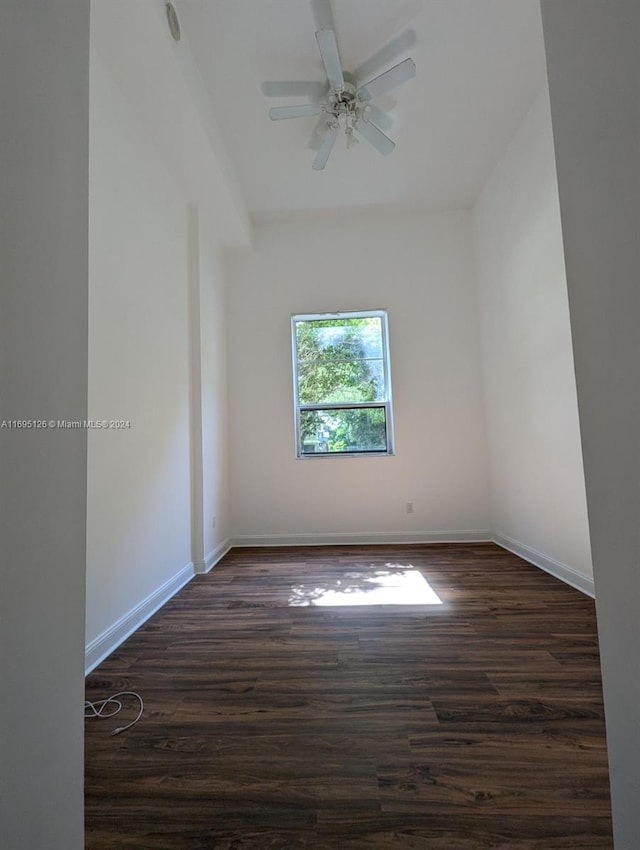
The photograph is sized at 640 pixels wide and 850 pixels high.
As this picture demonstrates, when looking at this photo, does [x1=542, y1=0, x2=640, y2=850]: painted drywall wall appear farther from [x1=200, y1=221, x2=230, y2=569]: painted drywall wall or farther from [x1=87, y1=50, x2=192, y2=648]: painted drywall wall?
[x1=200, y1=221, x2=230, y2=569]: painted drywall wall

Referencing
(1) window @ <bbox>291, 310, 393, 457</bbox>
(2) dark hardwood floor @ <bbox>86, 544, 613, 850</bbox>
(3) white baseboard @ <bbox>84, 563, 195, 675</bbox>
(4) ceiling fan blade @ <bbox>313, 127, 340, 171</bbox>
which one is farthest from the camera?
(1) window @ <bbox>291, 310, 393, 457</bbox>

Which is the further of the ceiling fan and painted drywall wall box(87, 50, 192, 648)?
the ceiling fan

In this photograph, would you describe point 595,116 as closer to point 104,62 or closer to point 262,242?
point 104,62

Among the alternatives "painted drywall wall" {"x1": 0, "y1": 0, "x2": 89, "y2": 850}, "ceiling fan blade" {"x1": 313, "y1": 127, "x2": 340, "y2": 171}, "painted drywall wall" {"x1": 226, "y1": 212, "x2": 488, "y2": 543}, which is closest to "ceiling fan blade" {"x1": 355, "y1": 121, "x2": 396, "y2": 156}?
"ceiling fan blade" {"x1": 313, "y1": 127, "x2": 340, "y2": 171}

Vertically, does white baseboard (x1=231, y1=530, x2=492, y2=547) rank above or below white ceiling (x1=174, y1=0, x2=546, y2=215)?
below

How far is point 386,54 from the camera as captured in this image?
7.60 feet

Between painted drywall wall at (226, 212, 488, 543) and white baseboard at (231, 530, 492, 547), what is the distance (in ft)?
0.05

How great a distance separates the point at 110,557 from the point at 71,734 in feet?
4.79

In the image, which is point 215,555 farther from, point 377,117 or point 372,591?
point 377,117

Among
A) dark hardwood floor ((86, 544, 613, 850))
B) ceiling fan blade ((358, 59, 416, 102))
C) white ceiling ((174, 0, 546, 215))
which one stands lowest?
dark hardwood floor ((86, 544, 613, 850))

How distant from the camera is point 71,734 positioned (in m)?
0.73

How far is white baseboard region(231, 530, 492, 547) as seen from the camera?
13.3 feet

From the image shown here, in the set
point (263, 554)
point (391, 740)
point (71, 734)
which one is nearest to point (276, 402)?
point (263, 554)

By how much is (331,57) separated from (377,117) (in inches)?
24.7
